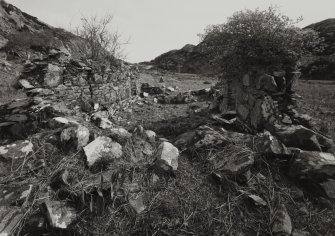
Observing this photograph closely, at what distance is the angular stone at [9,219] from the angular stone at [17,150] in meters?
0.74

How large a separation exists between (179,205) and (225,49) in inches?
195

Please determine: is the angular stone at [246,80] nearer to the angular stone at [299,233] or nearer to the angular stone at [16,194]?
the angular stone at [299,233]

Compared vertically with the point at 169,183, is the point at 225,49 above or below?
above

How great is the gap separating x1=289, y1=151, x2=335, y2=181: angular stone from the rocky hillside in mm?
28677

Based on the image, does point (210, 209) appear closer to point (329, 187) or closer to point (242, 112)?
point (329, 187)

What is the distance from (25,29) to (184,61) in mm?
22367

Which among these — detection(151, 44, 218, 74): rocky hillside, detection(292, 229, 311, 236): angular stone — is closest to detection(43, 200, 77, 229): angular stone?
detection(292, 229, 311, 236): angular stone

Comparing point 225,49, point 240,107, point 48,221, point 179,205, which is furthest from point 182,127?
point 48,221

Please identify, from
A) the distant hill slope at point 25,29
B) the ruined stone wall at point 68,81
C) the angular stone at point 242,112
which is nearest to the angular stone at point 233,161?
the angular stone at point 242,112

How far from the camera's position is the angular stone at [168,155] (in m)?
2.70

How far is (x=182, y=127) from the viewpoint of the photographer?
5.23m

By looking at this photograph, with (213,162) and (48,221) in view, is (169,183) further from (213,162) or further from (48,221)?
(48,221)

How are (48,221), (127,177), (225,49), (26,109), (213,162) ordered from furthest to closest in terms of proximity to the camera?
(225,49), (26,109), (213,162), (127,177), (48,221)

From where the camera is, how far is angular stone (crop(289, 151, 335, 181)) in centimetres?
256
